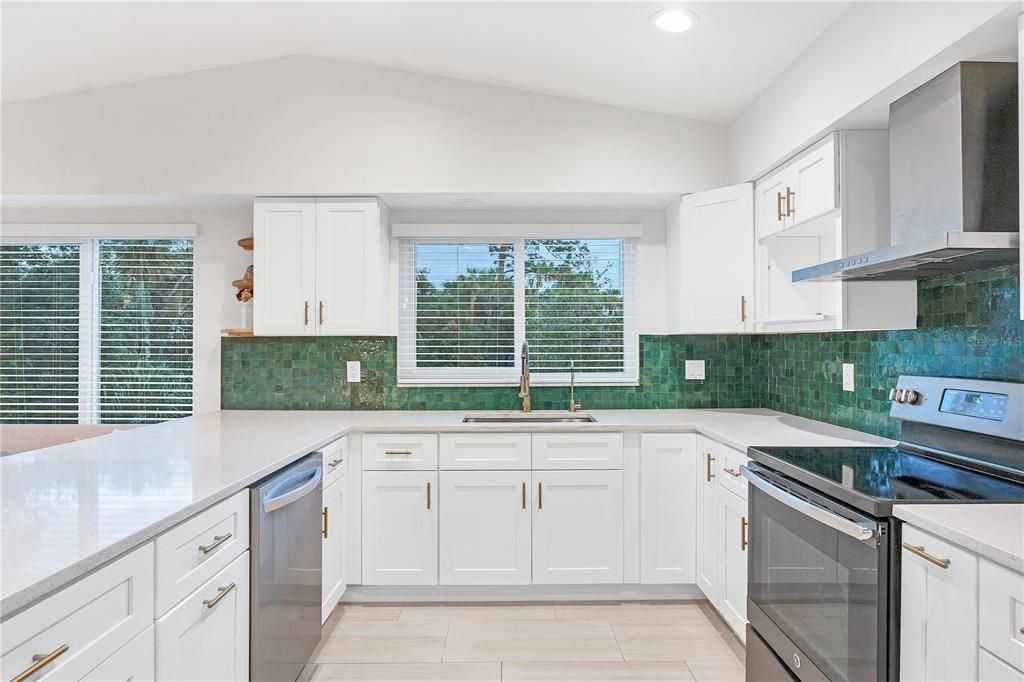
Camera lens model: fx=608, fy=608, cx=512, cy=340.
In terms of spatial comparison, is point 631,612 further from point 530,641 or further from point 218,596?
point 218,596

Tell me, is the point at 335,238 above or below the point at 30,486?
above

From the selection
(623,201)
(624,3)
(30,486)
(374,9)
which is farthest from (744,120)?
(30,486)

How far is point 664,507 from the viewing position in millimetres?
2951

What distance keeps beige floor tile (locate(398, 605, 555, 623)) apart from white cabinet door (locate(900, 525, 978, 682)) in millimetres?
1751

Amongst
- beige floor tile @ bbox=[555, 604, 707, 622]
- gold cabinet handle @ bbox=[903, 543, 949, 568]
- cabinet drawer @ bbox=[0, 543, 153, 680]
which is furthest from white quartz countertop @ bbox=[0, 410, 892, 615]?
gold cabinet handle @ bbox=[903, 543, 949, 568]

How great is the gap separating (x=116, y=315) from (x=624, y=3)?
10.5ft

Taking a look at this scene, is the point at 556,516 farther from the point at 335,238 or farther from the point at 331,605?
the point at 335,238

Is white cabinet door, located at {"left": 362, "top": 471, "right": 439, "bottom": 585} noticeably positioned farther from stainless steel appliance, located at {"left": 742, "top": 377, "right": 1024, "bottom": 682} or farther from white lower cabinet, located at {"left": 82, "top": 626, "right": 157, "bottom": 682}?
white lower cabinet, located at {"left": 82, "top": 626, "right": 157, "bottom": 682}

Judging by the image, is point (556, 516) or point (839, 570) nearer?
point (839, 570)

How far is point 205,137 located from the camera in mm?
3059

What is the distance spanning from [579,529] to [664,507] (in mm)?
427

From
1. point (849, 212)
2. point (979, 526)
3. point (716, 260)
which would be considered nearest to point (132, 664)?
point (979, 526)

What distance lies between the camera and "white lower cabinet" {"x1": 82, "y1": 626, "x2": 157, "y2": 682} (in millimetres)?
1139

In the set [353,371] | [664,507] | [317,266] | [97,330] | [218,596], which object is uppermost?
[317,266]
